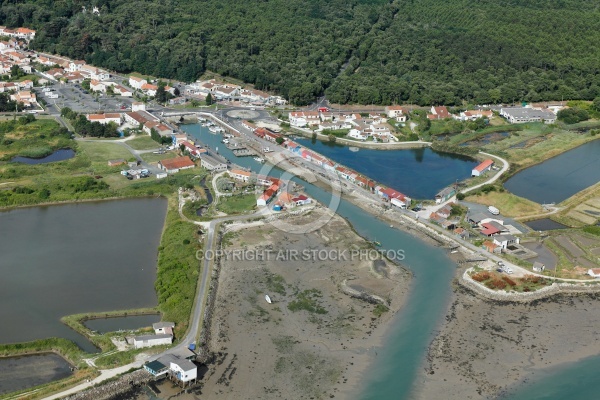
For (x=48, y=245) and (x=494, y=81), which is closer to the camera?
(x=48, y=245)

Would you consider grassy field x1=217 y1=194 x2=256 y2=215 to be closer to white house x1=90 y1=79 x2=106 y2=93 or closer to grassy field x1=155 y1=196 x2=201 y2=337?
grassy field x1=155 y1=196 x2=201 y2=337

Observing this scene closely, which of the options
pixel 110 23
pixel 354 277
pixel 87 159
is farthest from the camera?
pixel 110 23

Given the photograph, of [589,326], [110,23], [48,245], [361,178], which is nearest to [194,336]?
[48,245]

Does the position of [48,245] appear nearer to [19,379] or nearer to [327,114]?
[19,379]

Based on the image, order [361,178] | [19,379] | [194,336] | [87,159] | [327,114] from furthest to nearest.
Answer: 1. [327,114]
2. [87,159]
3. [361,178]
4. [194,336]
5. [19,379]

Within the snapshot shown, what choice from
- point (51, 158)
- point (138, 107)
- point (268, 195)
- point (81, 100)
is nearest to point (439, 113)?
point (268, 195)

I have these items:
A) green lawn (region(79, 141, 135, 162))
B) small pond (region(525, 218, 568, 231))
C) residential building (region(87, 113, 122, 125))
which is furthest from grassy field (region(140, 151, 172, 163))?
small pond (region(525, 218, 568, 231))

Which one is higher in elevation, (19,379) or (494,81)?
(494,81)
